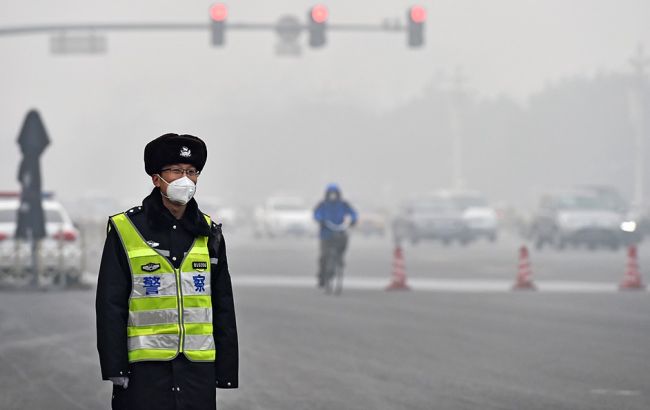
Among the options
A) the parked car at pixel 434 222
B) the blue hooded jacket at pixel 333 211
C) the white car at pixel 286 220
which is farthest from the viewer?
the white car at pixel 286 220

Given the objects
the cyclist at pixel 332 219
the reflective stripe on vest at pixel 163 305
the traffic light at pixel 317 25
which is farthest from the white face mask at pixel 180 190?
the traffic light at pixel 317 25

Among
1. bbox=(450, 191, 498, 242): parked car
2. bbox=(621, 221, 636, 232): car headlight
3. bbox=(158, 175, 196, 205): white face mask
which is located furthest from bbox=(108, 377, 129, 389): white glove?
bbox=(450, 191, 498, 242): parked car

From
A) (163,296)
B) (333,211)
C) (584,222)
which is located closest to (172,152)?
(163,296)

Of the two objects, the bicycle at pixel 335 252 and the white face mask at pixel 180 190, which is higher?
the white face mask at pixel 180 190

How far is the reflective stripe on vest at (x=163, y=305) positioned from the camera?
6.07m

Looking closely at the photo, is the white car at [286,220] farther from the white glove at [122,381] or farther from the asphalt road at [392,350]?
the white glove at [122,381]

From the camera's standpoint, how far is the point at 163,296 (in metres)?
6.10

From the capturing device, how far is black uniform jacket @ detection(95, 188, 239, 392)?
6.04 m

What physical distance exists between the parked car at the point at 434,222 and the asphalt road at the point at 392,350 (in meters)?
22.9

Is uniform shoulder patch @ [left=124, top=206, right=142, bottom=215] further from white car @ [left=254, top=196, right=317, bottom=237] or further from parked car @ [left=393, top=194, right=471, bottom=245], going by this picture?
white car @ [left=254, top=196, right=317, bottom=237]

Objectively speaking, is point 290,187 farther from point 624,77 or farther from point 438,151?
point 624,77

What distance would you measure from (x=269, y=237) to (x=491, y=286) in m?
33.2

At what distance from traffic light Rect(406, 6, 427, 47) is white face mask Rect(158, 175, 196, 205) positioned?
2738 centimetres

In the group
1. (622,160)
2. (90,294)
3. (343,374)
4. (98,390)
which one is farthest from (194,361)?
(622,160)
